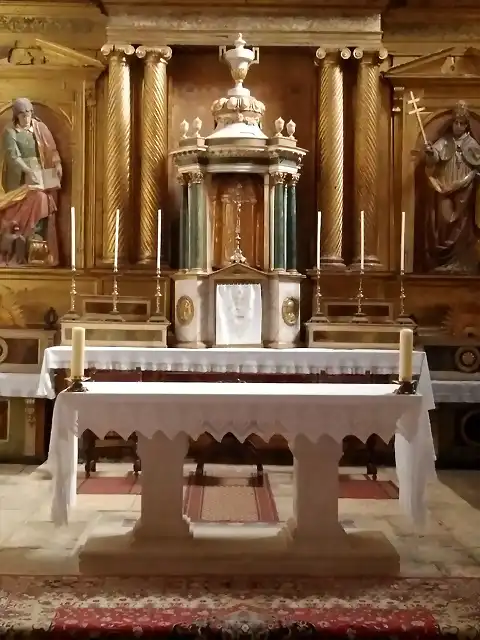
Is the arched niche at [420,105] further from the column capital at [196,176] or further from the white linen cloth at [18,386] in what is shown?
the white linen cloth at [18,386]

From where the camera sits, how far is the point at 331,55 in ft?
26.6

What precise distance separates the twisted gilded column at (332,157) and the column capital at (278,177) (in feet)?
2.83

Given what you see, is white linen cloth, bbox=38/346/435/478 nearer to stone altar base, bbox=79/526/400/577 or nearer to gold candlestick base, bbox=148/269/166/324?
gold candlestick base, bbox=148/269/166/324

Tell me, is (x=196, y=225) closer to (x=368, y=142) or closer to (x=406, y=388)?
(x=368, y=142)

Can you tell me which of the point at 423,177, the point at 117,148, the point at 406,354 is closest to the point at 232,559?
the point at 406,354

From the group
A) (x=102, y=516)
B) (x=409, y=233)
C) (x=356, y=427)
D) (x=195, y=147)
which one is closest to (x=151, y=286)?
(x=195, y=147)

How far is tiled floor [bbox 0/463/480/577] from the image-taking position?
4.38m

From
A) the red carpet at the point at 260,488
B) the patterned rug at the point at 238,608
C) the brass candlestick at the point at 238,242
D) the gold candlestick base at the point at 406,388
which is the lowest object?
the patterned rug at the point at 238,608

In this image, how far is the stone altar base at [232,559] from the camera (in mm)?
4184

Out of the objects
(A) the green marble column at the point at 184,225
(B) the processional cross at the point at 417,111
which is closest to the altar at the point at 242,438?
(A) the green marble column at the point at 184,225

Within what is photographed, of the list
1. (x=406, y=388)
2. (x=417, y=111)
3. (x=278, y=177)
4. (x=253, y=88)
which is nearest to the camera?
(x=406, y=388)

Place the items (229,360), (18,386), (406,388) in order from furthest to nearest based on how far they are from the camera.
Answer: (18,386)
(229,360)
(406,388)

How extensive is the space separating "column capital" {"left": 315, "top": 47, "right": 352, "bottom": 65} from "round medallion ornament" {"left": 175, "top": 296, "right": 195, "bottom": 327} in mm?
2818

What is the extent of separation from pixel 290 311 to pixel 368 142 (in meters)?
2.00
